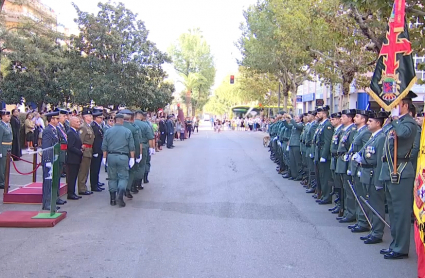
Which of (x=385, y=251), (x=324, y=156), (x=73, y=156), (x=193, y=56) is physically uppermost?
(x=193, y=56)

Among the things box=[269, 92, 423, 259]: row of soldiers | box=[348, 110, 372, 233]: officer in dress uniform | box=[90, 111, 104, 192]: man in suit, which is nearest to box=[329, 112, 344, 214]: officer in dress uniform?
box=[269, 92, 423, 259]: row of soldiers

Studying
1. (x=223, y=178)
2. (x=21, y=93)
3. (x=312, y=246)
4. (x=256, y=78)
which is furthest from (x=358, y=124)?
(x=256, y=78)

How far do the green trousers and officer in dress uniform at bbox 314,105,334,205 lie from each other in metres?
4.15

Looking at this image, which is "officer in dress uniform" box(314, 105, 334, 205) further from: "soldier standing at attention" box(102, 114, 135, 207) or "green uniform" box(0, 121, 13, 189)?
"green uniform" box(0, 121, 13, 189)

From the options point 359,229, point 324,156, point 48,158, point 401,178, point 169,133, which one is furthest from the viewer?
point 169,133

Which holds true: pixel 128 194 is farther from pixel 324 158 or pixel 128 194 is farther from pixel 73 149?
pixel 324 158

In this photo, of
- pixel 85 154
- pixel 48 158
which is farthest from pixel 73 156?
pixel 48 158

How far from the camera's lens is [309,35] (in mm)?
22375

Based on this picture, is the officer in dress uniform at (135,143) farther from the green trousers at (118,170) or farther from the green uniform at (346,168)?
the green uniform at (346,168)

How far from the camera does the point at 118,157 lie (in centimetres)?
1037

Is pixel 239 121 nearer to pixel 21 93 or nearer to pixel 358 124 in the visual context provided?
pixel 21 93

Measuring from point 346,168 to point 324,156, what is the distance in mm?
1579

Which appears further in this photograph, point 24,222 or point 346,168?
point 346,168

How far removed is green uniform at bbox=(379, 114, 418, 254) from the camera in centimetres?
669
